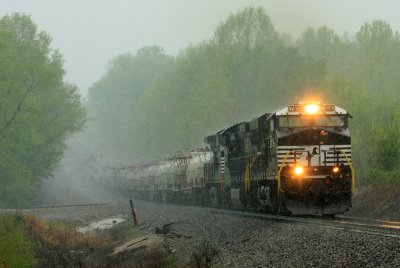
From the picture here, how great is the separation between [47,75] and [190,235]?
27474 mm

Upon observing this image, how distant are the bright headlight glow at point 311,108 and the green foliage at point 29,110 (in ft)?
84.3

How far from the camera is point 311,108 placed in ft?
64.6

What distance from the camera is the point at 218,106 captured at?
4759cm

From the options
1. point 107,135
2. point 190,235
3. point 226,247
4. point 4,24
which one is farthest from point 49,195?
point 107,135

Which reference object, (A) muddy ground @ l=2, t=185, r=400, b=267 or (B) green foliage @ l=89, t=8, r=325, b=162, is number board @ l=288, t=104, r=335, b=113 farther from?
(B) green foliage @ l=89, t=8, r=325, b=162

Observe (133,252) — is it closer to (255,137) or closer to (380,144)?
(255,137)

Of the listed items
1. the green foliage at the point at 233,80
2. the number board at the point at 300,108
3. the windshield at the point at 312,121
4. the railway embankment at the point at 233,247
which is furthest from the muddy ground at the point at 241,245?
the green foliage at the point at 233,80

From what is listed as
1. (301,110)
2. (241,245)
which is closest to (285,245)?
(241,245)

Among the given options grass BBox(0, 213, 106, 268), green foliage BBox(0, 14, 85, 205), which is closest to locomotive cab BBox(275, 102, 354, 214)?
grass BBox(0, 213, 106, 268)

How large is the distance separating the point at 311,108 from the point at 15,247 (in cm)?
1059

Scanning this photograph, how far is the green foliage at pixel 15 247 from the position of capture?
647 inches

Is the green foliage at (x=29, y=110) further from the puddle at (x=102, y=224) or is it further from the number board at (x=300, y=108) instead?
the number board at (x=300, y=108)

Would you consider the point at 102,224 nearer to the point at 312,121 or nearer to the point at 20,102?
the point at 312,121

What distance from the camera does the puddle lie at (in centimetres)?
2771
